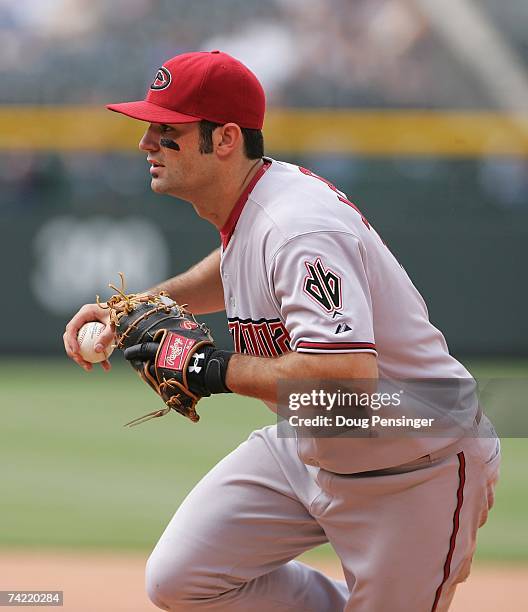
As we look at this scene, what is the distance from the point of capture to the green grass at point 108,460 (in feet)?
19.3

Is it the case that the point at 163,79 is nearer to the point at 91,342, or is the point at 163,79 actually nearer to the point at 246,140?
the point at 246,140

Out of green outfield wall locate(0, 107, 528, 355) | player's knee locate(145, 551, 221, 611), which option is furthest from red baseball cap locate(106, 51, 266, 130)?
green outfield wall locate(0, 107, 528, 355)

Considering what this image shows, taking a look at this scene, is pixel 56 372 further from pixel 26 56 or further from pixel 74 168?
pixel 26 56

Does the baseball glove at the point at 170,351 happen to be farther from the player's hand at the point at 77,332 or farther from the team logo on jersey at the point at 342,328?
the team logo on jersey at the point at 342,328

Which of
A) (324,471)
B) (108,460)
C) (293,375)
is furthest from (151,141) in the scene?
(108,460)

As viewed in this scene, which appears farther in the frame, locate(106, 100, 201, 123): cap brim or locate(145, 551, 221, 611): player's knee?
locate(145, 551, 221, 611): player's knee

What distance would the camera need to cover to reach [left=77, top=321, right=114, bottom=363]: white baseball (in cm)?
341

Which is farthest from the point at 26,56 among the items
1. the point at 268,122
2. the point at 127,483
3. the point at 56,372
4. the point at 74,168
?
the point at 127,483

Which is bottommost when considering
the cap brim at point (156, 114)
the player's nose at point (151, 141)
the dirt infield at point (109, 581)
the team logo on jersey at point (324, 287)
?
the dirt infield at point (109, 581)

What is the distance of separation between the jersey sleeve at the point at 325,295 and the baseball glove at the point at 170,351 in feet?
0.85

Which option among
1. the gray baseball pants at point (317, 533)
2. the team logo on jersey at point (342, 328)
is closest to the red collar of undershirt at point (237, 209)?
the team logo on jersey at point (342, 328)

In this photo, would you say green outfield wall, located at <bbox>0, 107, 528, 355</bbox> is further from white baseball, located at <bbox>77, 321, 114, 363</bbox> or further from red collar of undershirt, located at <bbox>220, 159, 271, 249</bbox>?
red collar of undershirt, located at <bbox>220, 159, 271, 249</bbox>

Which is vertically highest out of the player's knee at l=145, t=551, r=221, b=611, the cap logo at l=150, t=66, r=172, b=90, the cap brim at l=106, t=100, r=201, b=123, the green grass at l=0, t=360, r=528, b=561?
the cap logo at l=150, t=66, r=172, b=90

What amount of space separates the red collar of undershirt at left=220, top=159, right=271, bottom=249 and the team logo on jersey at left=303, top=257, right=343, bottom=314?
0.47m
